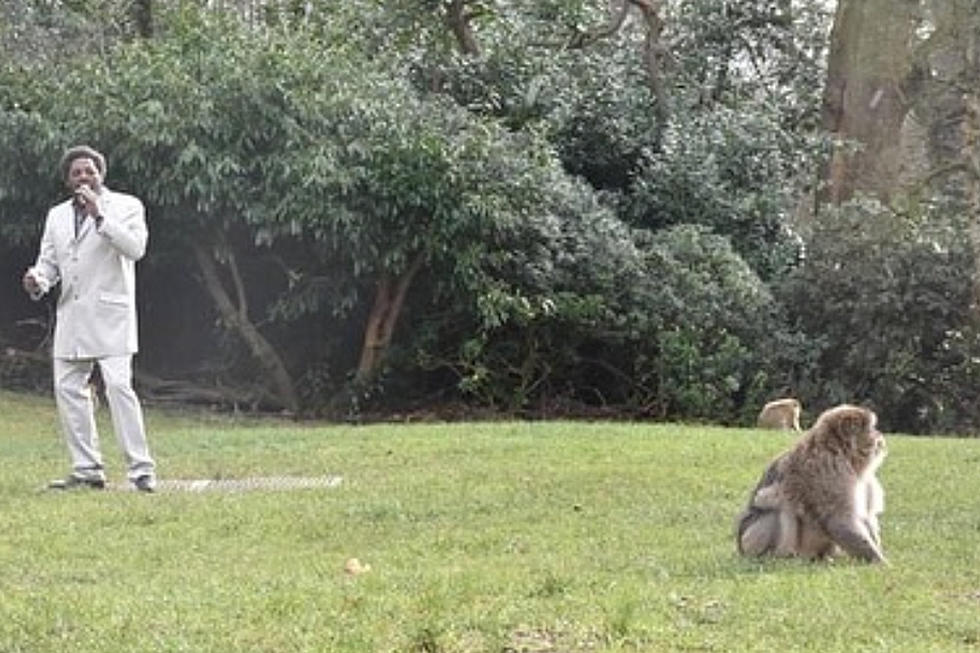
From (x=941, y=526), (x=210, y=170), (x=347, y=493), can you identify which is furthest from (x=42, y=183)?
(x=941, y=526)

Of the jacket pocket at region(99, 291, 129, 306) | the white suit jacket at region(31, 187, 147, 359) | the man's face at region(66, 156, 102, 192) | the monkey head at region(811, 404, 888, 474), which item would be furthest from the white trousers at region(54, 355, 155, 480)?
the monkey head at region(811, 404, 888, 474)

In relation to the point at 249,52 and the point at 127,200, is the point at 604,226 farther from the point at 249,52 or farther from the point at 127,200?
the point at 127,200

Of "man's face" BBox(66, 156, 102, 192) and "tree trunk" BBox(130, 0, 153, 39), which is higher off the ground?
"tree trunk" BBox(130, 0, 153, 39)

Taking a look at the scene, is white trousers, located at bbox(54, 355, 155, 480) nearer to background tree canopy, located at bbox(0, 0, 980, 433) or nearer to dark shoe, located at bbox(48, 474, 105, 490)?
dark shoe, located at bbox(48, 474, 105, 490)

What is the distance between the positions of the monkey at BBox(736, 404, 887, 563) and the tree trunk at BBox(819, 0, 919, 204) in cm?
1720

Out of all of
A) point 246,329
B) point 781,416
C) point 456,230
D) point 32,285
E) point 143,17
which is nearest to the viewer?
point 32,285

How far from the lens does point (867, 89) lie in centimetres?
2628

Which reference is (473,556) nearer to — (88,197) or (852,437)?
(852,437)

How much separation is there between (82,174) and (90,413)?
1.73 metres

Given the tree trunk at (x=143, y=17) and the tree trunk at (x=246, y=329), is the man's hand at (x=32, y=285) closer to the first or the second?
the tree trunk at (x=246, y=329)

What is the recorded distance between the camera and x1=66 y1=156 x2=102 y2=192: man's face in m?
12.1

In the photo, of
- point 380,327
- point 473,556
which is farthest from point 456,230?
point 473,556

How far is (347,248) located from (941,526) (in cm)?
1103

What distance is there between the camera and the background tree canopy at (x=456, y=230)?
66.8ft
